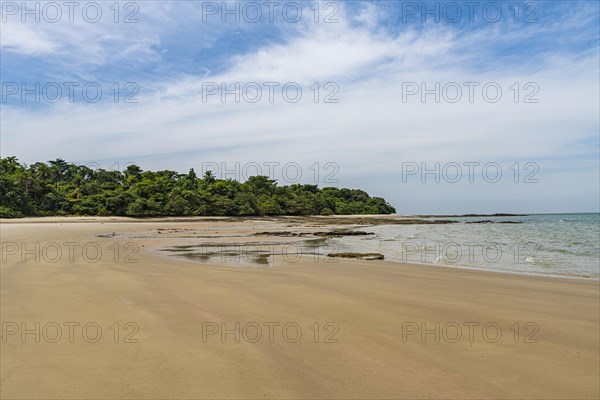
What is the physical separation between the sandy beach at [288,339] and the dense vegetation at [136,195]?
59.1 metres

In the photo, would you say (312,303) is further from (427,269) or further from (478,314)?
(427,269)

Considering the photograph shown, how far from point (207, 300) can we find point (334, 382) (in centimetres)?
396

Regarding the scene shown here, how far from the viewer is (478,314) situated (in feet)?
23.0

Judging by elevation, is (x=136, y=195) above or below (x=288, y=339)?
above

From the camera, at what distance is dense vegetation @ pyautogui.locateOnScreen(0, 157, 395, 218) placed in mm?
61781

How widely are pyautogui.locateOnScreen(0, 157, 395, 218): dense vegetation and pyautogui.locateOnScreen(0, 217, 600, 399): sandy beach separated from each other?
59142mm

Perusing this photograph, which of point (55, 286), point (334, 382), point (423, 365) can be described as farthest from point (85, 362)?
point (55, 286)

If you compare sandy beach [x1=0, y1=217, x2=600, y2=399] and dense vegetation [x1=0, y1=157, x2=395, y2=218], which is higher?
dense vegetation [x1=0, y1=157, x2=395, y2=218]

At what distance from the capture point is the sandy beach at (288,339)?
156 inches

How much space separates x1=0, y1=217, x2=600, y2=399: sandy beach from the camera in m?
3.96

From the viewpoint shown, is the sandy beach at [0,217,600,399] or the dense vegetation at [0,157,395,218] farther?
the dense vegetation at [0,157,395,218]

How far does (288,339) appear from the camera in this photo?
17.6ft

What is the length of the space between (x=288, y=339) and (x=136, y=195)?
6834 cm

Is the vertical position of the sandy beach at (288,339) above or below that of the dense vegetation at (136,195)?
below
